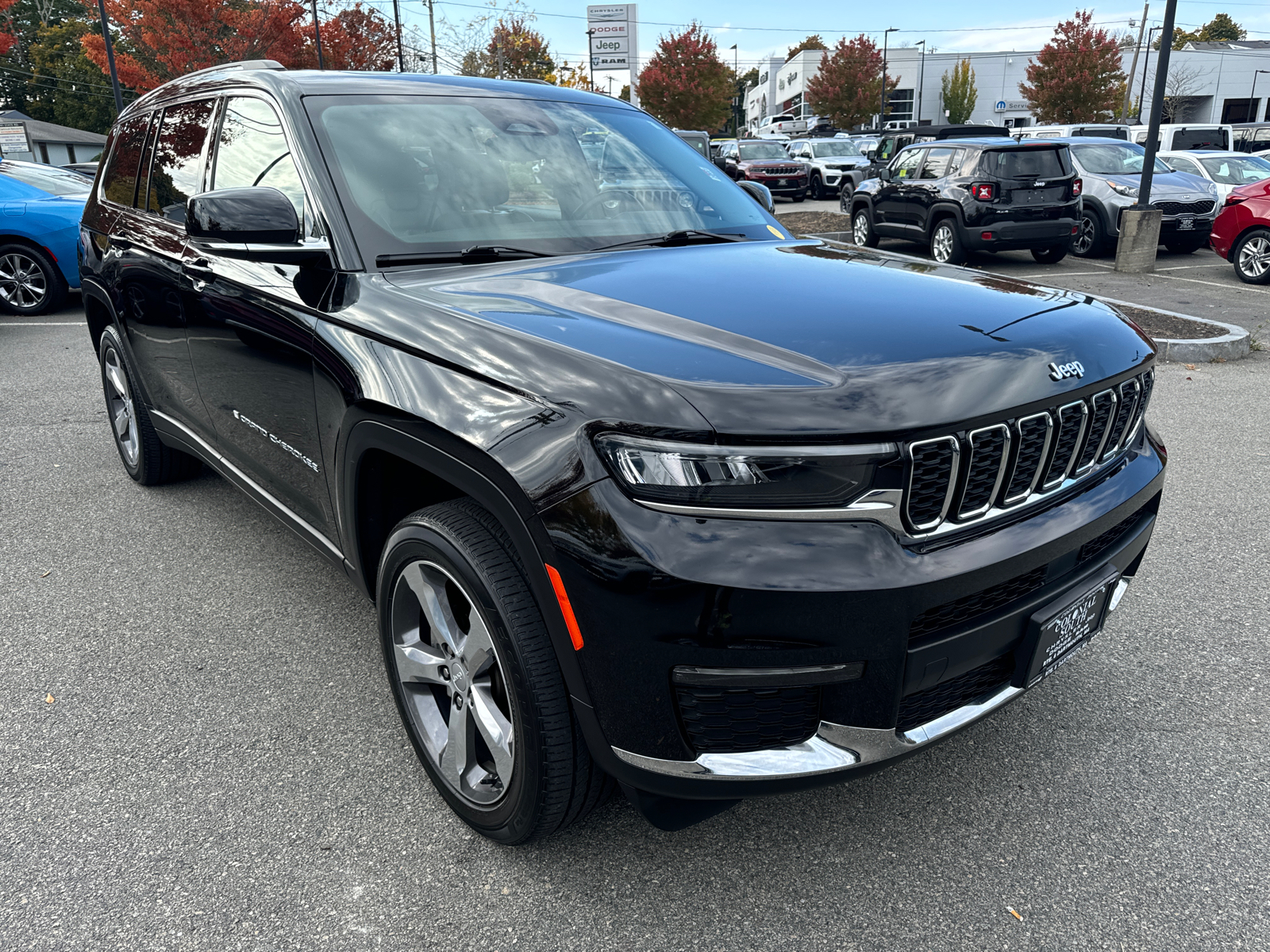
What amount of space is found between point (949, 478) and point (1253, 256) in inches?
487

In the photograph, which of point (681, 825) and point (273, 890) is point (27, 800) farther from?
point (681, 825)

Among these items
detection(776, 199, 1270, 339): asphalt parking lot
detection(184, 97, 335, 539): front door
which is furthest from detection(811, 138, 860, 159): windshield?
detection(184, 97, 335, 539): front door

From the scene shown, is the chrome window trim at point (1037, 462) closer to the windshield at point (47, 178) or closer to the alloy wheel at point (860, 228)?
the windshield at point (47, 178)

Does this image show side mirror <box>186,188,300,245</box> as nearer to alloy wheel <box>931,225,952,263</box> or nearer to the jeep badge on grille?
the jeep badge on grille

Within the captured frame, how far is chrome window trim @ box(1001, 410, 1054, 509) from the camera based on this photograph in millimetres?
1933

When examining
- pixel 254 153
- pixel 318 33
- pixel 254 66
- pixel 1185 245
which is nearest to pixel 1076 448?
pixel 254 153

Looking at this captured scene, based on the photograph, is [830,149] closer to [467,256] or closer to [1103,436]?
[467,256]

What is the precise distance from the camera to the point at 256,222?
254cm

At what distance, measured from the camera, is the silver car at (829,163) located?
25.0 m

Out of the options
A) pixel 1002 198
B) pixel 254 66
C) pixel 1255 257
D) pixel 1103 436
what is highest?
pixel 254 66

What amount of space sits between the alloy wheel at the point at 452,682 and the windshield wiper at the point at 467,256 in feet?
2.86

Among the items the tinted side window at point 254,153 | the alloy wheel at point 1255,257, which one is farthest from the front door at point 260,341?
the alloy wheel at point 1255,257

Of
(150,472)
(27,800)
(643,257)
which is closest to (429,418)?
(643,257)

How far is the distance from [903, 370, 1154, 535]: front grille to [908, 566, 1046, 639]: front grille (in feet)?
0.50
